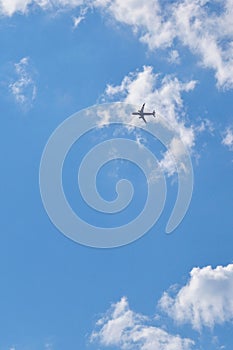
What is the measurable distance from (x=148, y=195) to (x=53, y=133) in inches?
1248

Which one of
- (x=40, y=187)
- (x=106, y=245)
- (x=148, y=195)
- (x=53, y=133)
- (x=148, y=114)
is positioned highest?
(x=148, y=114)

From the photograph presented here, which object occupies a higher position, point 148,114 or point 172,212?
point 148,114

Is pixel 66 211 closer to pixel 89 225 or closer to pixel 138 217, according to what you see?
pixel 89 225

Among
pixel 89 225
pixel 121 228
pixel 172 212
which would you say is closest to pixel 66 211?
pixel 89 225

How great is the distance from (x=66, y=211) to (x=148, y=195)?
2295 centimetres

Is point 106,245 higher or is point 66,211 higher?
point 66,211

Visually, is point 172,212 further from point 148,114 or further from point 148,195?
point 148,114

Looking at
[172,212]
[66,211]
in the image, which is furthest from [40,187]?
[172,212]

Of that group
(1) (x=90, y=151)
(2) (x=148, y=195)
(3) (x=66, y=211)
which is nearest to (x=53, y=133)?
(1) (x=90, y=151)

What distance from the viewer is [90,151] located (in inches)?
5315

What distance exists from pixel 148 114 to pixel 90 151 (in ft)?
140

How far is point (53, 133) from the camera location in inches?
5389

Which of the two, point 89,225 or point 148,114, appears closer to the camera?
point 89,225

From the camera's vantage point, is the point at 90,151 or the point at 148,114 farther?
the point at 148,114
